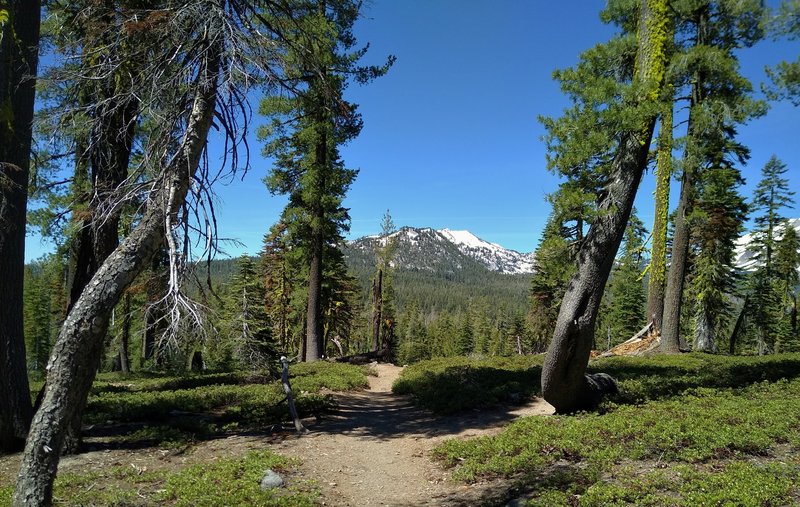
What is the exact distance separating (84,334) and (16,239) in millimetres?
4073

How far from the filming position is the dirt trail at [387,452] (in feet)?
20.3

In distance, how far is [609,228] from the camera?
7.57 meters

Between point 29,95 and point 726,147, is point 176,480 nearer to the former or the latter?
point 29,95

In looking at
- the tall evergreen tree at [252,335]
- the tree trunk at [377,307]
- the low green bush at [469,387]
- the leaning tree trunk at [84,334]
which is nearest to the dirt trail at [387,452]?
the low green bush at [469,387]

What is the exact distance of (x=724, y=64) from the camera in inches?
456

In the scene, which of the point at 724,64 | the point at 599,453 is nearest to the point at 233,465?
the point at 599,453

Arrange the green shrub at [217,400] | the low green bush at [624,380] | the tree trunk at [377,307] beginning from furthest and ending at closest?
1. the tree trunk at [377,307]
2. the low green bush at [624,380]
3. the green shrub at [217,400]

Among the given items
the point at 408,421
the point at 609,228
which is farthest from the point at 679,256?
the point at 408,421

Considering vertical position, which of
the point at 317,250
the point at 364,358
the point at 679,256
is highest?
the point at 317,250

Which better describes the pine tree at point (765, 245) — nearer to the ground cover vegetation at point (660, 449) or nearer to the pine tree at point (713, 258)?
the pine tree at point (713, 258)

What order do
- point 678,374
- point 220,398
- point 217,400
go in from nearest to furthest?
1. point 217,400
2. point 220,398
3. point 678,374

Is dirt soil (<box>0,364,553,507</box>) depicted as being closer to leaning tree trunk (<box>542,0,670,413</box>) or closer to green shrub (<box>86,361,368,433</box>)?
green shrub (<box>86,361,368,433</box>)

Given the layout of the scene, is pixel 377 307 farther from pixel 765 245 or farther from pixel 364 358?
pixel 765 245

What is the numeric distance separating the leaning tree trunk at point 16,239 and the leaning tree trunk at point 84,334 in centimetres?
368
